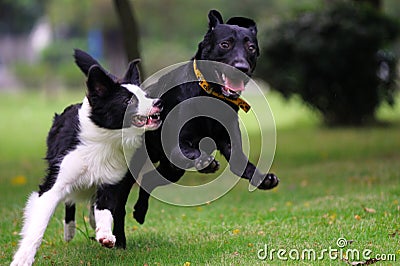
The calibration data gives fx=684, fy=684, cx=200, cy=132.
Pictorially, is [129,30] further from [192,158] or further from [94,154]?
[192,158]

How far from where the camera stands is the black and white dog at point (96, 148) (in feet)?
18.0

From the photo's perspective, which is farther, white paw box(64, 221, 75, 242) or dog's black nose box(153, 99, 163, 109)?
white paw box(64, 221, 75, 242)

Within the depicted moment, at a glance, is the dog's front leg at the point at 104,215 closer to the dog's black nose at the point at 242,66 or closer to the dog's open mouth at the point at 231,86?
the dog's open mouth at the point at 231,86

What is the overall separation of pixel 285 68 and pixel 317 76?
78 centimetres

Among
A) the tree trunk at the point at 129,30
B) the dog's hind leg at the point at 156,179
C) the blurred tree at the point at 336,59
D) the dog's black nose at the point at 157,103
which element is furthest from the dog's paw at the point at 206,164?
the blurred tree at the point at 336,59

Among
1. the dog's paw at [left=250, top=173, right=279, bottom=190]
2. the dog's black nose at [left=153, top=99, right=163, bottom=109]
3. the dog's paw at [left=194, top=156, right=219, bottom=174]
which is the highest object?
the dog's black nose at [left=153, top=99, right=163, bottom=109]

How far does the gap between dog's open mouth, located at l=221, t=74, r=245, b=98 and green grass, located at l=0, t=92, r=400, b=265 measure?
1.36m

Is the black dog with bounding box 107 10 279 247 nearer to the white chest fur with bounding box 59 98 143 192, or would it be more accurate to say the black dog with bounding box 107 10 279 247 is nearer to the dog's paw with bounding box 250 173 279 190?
the dog's paw with bounding box 250 173 279 190

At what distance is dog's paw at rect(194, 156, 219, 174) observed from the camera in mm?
5453

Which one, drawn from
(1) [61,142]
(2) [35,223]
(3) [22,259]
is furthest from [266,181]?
(3) [22,259]

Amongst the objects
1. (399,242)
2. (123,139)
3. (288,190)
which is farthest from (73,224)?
(288,190)

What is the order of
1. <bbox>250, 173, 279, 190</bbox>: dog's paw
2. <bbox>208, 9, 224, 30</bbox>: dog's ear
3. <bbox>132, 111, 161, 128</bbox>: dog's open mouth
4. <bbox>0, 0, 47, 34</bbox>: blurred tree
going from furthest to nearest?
<bbox>0, 0, 47, 34</bbox>: blurred tree → <bbox>208, 9, 224, 30</bbox>: dog's ear → <bbox>250, 173, 279, 190</bbox>: dog's paw → <bbox>132, 111, 161, 128</bbox>: dog's open mouth

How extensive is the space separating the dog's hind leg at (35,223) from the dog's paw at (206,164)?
3.78 feet

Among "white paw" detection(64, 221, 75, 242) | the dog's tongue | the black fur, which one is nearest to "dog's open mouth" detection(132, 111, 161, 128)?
the black fur
